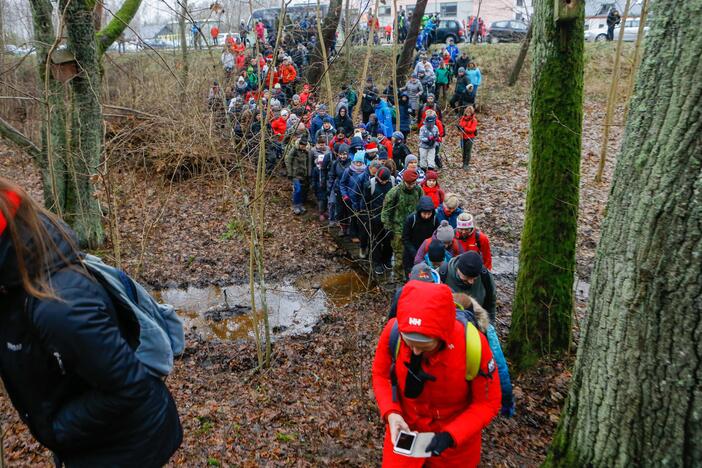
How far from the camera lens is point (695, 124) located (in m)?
1.96

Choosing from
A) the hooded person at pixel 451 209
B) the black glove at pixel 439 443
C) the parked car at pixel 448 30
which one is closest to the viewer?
the black glove at pixel 439 443

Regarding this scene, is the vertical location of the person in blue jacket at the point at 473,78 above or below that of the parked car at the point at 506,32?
below

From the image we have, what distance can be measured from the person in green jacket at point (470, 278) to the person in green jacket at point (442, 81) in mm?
14519

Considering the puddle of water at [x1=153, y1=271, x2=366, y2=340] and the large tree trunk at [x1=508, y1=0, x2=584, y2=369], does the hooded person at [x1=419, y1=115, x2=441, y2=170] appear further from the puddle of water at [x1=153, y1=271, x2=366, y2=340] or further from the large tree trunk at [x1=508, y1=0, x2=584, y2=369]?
the large tree trunk at [x1=508, y1=0, x2=584, y2=369]

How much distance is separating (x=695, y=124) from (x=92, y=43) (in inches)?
349

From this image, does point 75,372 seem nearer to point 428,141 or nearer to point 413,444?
point 413,444

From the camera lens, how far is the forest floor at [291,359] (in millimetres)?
4465

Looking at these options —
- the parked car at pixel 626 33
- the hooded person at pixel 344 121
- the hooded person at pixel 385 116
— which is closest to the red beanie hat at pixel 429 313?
the hooded person at pixel 344 121

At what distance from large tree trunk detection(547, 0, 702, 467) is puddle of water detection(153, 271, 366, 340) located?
524 cm

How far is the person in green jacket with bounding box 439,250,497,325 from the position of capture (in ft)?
15.5

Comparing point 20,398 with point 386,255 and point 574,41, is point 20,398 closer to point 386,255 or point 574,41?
point 574,41

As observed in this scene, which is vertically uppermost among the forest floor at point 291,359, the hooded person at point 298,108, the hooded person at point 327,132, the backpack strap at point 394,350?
the hooded person at point 298,108

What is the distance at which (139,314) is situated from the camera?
199 centimetres

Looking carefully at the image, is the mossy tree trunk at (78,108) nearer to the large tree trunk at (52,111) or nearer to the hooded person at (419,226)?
the large tree trunk at (52,111)
